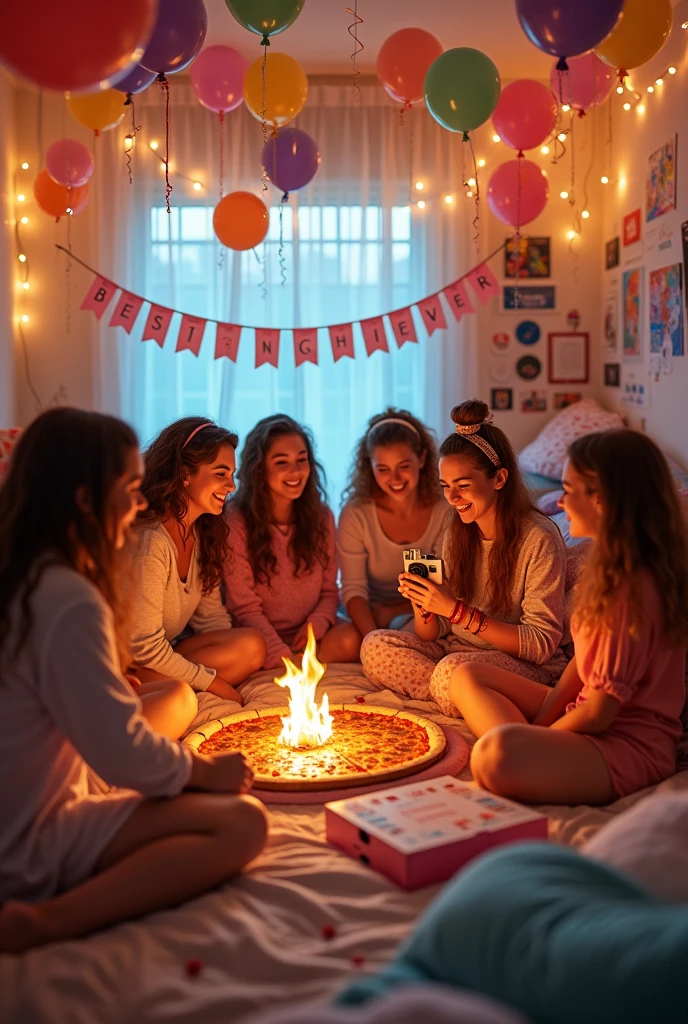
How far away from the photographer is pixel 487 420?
2967 mm

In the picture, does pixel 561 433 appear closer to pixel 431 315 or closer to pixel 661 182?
pixel 431 315

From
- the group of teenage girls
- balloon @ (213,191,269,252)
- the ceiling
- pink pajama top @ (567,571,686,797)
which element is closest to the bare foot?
the group of teenage girls

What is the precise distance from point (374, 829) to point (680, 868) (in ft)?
1.88

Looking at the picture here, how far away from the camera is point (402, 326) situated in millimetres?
4766

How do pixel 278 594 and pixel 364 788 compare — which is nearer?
pixel 364 788

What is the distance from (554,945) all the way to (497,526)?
1752 millimetres

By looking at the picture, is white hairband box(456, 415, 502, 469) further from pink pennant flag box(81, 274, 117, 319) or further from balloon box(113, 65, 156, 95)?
pink pennant flag box(81, 274, 117, 319)

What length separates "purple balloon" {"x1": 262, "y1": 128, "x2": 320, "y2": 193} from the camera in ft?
13.1

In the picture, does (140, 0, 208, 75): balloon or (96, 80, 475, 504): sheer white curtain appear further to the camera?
(96, 80, 475, 504): sheer white curtain

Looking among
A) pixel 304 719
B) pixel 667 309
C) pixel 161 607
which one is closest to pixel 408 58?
pixel 667 309

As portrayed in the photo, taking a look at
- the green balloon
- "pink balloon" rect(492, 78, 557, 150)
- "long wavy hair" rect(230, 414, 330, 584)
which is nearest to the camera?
"long wavy hair" rect(230, 414, 330, 584)

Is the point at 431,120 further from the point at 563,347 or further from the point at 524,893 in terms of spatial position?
the point at 524,893

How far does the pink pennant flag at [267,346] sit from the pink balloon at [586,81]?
5.39 ft

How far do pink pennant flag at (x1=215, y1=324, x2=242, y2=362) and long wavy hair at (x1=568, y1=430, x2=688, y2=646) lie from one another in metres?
2.64
